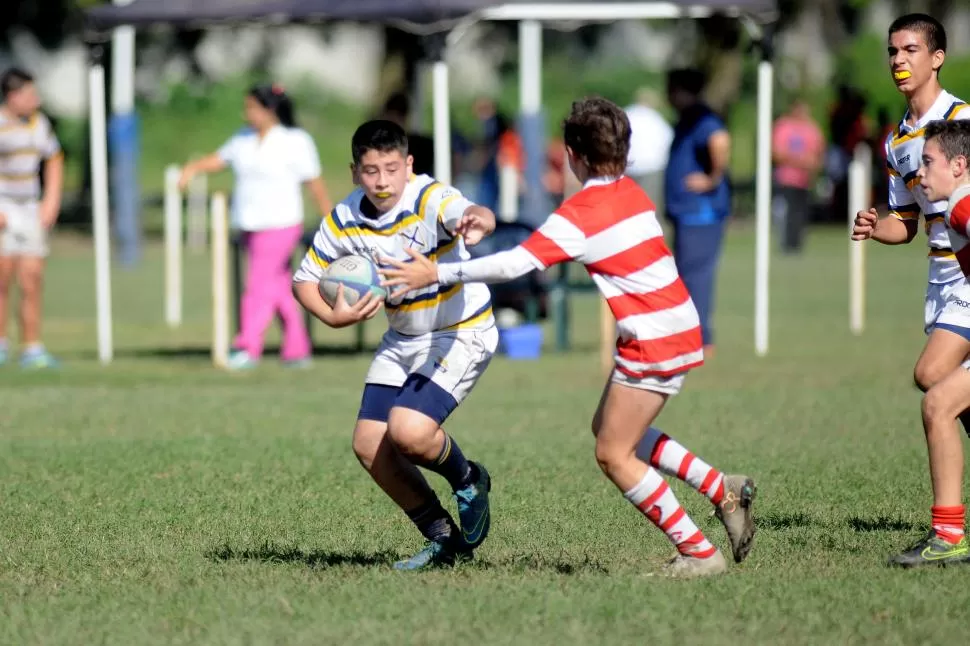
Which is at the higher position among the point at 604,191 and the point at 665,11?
the point at 665,11

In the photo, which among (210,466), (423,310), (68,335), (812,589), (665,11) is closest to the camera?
(812,589)

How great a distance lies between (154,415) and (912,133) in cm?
629

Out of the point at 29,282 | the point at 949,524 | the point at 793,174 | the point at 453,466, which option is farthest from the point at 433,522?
the point at 793,174

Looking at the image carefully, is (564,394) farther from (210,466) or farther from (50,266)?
(50,266)

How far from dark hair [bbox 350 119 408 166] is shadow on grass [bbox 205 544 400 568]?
1.66 metres

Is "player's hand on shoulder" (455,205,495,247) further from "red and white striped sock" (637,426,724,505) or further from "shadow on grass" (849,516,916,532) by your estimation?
"shadow on grass" (849,516,916,532)

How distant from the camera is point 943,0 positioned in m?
48.2

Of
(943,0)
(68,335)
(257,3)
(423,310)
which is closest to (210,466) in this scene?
(423,310)

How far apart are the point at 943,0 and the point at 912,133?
4370 cm

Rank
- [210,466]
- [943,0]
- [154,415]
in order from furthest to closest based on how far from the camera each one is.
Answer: [943,0]
[154,415]
[210,466]

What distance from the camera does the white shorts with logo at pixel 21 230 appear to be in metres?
14.2

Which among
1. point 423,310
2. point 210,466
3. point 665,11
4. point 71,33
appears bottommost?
point 210,466

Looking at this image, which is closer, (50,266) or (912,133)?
(912,133)

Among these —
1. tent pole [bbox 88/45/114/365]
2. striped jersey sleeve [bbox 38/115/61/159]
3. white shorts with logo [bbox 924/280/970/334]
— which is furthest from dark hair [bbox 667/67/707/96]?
white shorts with logo [bbox 924/280/970/334]
